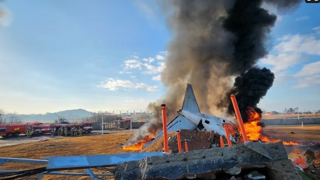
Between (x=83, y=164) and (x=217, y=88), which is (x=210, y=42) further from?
(x=83, y=164)

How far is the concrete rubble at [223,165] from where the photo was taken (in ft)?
8.38

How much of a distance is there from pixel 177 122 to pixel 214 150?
12447 millimetres

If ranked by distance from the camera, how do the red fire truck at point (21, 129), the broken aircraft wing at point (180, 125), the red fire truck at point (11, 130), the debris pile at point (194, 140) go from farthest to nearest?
1. the red fire truck at point (21, 129)
2. the red fire truck at point (11, 130)
3. the broken aircraft wing at point (180, 125)
4. the debris pile at point (194, 140)

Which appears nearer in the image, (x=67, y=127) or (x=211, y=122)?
(x=211, y=122)

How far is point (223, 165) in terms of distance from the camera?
8.56 ft

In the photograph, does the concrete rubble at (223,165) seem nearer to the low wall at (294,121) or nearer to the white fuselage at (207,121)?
the white fuselage at (207,121)

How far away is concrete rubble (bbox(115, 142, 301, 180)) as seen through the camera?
2.55 metres

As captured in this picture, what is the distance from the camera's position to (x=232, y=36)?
21.5 meters

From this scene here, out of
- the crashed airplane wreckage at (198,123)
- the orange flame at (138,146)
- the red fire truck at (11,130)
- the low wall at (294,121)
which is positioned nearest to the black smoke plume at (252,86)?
the crashed airplane wreckage at (198,123)

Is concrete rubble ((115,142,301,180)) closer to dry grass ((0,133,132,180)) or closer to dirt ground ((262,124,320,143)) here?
dry grass ((0,133,132,180))

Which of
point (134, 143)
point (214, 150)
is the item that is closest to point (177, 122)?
point (134, 143)

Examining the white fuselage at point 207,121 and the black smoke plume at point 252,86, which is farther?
the black smoke plume at point 252,86

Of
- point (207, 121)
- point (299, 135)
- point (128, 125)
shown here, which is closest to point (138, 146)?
point (207, 121)

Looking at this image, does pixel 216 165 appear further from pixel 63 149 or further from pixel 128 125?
pixel 128 125
